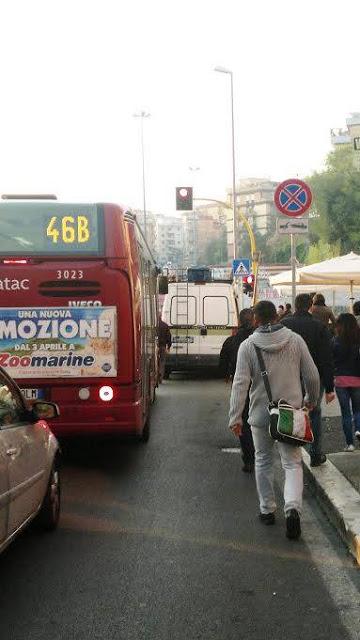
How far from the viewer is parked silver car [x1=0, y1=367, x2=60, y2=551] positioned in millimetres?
5285

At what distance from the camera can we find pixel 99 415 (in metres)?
9.20

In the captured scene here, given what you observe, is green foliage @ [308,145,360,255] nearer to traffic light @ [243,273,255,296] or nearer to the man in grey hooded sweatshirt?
traffic light @ [243,273,255,296]

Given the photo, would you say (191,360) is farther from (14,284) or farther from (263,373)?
(263,373)

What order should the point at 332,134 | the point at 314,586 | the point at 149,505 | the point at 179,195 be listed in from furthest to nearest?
1. the point at 332,134
2. the point at 179,195
3. the point at 149,505
4. the point at 314,586

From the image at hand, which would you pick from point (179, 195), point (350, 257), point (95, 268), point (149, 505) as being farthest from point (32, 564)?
point (179, 195)

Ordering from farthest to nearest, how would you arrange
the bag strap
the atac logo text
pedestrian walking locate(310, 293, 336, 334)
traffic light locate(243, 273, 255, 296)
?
traffic light locate(243, 273, 255, 296) < pedestrian walking locate(310, 293, 336, 334) < the atac logo text < the bag strap

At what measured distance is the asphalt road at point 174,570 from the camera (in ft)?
15.2

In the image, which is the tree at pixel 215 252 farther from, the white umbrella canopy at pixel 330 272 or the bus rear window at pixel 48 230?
the bus rear window at pixel 48 230

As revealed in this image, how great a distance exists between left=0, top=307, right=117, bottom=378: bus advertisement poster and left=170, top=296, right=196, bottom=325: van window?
12.2m

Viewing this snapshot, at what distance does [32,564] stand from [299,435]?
208 cm

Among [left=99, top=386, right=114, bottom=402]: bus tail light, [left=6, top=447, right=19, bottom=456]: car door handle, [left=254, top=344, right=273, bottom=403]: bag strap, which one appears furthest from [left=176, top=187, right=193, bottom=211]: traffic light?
[left=6, top=447, right=19, bottom=456]: car door handle

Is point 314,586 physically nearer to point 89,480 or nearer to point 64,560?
point 64,560

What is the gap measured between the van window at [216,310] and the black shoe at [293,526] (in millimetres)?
14842

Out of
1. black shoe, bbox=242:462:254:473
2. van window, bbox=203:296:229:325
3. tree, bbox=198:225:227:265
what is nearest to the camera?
black shoe, bbox=242:462:254:473
